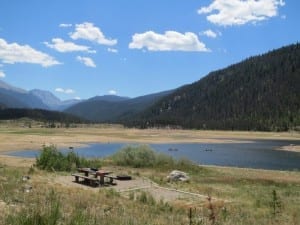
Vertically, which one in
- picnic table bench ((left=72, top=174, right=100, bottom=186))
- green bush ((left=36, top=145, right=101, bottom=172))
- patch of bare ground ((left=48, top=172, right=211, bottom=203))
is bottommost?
patch of bare ground ((left=48, top=172, right=211, bottom=203))

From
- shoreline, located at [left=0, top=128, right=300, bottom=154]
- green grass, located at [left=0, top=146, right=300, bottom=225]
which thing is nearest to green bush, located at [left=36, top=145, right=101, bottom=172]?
green grass, located at [left=0, top=146, right=300, bottom=225]

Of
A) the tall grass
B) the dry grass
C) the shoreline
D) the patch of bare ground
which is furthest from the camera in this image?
the dry grass

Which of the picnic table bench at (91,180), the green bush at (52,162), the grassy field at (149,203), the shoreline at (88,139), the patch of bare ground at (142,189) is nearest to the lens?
the grassy field at (149,203)

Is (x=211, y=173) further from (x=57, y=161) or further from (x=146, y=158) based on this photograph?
(x=57, y=161)

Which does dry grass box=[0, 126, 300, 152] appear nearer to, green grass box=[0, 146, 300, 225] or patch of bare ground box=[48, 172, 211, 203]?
green grass box=[0, 146, 300, 225]

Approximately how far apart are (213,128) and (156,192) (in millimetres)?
169927

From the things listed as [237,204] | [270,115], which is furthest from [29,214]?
[270,115]

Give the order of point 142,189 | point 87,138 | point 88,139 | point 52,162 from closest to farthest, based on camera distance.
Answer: point 142,189 < point 52,162 < point 88,139 < point 87,138

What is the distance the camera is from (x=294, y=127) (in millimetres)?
157750

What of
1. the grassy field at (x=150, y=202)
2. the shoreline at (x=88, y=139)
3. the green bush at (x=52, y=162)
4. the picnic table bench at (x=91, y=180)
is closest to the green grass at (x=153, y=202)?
the grassy field at (x=150, y=202)

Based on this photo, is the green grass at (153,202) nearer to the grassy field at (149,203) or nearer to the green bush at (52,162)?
the grassy field at (149,203)

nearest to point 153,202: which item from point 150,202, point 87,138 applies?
point 150,202

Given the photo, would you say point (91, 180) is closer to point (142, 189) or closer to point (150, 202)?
point (142, 189)

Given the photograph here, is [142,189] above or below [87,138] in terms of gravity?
below
